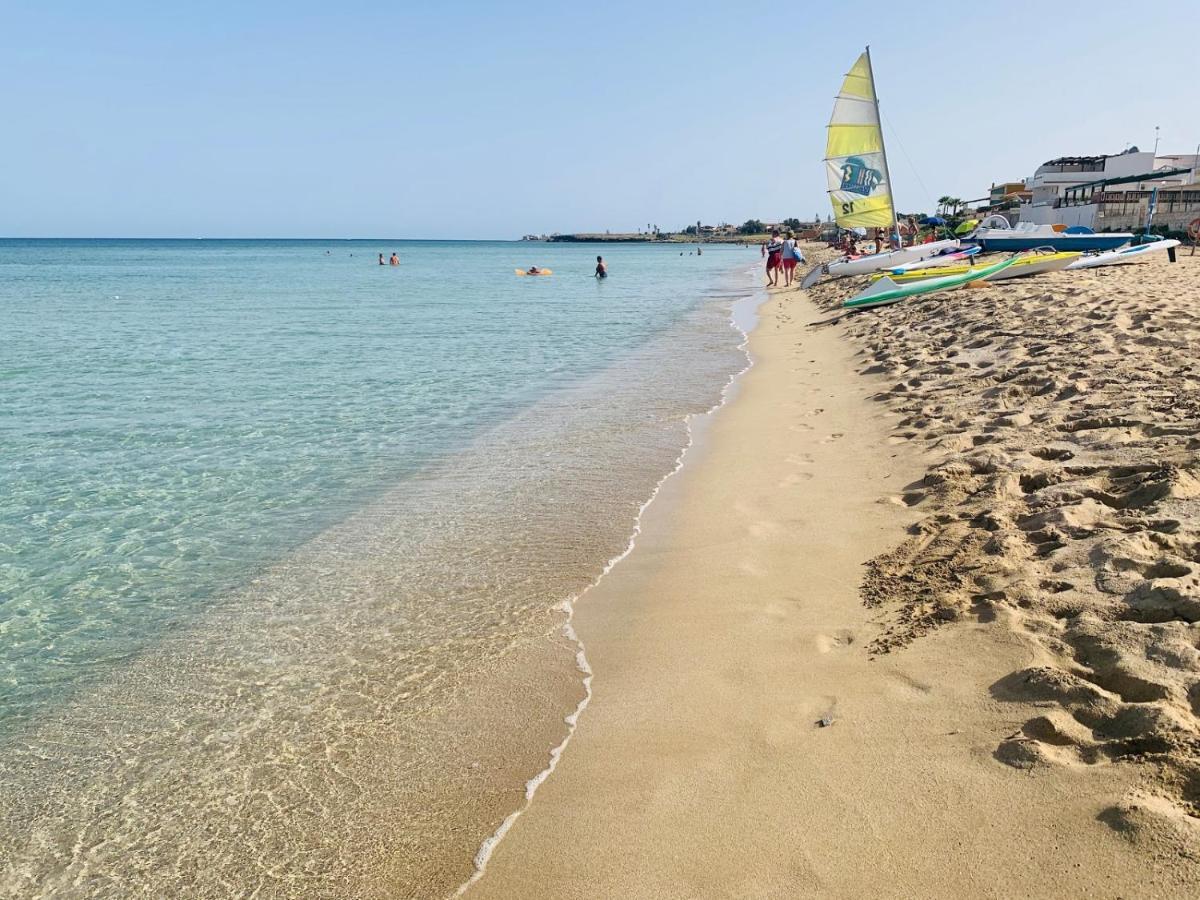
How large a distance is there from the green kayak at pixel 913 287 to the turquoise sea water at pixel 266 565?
598 centimetres

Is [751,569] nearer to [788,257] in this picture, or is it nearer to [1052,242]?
[1052,242]

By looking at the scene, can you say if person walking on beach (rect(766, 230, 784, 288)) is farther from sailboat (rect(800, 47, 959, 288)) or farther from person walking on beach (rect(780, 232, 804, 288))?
sailboat (rect(800, 47, 959, 288))

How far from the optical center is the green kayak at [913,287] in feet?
57.9

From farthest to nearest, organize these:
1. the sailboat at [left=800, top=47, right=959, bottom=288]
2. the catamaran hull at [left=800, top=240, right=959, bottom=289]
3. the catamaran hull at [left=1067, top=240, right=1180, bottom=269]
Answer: the sailboat at [left=800, top=47, right=959, bottom=288], the catamaran hull at [left=800, top=240, right=959, bottom=289], the catamaran hull at [left=1067, top=240, right=1180, bottom=269]

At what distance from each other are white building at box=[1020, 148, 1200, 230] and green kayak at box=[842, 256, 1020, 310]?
2675cm

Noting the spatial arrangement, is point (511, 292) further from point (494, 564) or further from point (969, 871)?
point (969, 871)

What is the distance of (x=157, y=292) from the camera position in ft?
124

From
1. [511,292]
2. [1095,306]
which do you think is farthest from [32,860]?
[511,292]

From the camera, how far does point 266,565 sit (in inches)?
218

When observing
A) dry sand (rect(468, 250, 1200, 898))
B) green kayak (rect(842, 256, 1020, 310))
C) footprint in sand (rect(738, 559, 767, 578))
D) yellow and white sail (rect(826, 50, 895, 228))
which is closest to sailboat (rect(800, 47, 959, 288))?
yellow and white sail (rect(826, 50, 895, 228))

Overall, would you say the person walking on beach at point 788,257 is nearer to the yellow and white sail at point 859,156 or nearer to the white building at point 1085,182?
the yellow and white sail at point 859,156

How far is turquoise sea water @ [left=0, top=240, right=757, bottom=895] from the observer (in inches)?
130

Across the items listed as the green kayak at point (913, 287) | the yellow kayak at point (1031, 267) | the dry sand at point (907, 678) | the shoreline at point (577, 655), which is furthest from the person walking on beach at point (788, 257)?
the dry sand at point (907, 678)

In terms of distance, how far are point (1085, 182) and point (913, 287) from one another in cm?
4159
